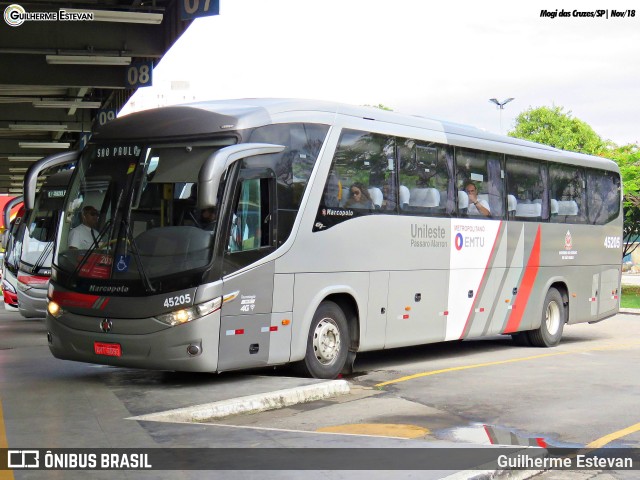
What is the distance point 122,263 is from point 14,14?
10.1 m

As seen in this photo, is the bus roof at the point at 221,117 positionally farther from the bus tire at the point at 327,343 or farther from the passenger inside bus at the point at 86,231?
the bus tire at the point at 327,343

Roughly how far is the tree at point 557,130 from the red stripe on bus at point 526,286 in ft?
195

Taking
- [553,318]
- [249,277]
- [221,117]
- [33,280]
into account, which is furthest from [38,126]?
[249,277]

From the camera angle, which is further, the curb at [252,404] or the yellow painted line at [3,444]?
the curb at [252,404]

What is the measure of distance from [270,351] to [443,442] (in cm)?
370

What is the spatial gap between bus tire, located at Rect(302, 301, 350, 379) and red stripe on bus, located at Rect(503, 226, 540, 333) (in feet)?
16.8

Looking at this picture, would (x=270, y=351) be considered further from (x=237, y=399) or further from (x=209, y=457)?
(x=209, y=457)

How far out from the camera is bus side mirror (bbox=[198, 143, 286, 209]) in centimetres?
996

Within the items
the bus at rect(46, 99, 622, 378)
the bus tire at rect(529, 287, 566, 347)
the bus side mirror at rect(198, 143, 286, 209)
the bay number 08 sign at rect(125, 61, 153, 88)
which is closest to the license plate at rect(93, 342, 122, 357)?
the bus at rect(46, 99, 622, 378)

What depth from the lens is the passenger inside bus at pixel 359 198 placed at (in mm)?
13352

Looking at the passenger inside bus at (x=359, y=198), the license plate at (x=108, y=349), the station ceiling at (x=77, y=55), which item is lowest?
the license plate at (x=108, y=349)

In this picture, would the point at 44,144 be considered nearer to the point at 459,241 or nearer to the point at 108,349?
the point at 459,241

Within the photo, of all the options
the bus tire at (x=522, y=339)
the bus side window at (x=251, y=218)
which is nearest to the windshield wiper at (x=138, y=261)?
the bus side window at (x=251, y=218)

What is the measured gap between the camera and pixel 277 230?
11977 millimetres
